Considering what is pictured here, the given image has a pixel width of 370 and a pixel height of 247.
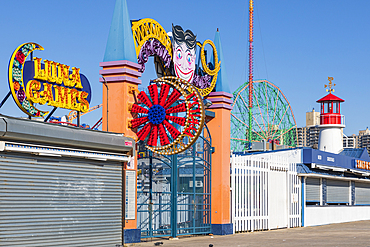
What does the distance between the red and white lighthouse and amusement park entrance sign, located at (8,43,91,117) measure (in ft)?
117

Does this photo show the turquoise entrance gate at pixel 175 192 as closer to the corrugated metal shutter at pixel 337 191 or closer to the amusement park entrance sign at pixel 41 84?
the amusement park entrance sign at pixel 41 84

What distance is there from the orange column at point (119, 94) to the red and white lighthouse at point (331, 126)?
33371 millimetres

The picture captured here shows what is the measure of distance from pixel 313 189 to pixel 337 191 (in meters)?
4.49

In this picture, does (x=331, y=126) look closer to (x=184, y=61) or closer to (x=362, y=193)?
(x=362, y=193)

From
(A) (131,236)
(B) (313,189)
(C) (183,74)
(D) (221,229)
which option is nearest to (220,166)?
(D) (221,229)

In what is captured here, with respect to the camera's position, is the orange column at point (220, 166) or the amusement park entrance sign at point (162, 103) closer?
the amusement park entrance sign at point (162, 103)

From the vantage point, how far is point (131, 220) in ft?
55.8

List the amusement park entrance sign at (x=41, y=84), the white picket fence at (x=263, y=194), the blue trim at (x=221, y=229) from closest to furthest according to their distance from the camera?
the amusement park entrance sign at (x=41, y=84)
the blue trim at (x=221, y=229)
the white picket fence at (x=263, y=194)

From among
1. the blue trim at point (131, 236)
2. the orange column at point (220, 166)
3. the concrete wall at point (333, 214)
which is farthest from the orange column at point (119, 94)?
the concrete wall at point (333, 214)

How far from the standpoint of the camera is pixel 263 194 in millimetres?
25625

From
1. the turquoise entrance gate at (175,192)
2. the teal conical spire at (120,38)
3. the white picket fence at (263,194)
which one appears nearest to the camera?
the teal conical spire at (120,38)

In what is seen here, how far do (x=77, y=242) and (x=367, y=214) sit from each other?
31133mm

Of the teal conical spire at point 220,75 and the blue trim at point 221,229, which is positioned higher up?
the teal conical spire at point 220,75

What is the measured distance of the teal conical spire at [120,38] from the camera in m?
17.3
